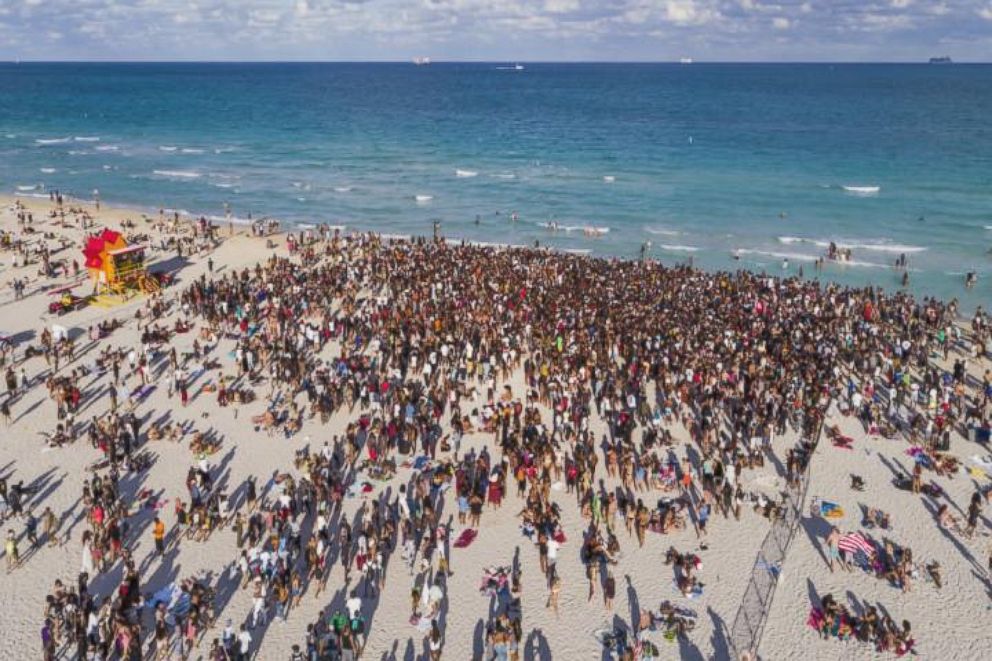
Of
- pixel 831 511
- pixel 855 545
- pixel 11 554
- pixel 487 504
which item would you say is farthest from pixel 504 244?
pixel 11 554

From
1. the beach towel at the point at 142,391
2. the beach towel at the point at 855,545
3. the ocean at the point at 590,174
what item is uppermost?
the ocean at the point at 590,174

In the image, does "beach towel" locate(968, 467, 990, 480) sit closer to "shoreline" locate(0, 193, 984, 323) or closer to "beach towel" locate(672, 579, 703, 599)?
"beach towel" locate(672, 579, 703, 599)

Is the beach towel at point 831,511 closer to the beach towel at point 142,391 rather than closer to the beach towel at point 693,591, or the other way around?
the beach towel at point 693,591

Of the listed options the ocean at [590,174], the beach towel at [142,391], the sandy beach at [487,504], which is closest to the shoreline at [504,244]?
the ocean at [590,174]

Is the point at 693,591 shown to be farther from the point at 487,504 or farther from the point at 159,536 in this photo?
the point at 159,536

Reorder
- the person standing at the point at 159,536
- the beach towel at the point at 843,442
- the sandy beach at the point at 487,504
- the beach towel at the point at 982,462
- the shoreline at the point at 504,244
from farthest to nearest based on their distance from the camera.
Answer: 1. the shoreline at the point at 504,244
2. the beach towel at the point at 843,442
3. the beach towel at the point at 982,462
4. the person standing at the point at 159,536
5. the sandy beach at the point at 487,504

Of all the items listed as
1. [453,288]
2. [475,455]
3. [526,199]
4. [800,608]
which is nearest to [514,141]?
[526,199]

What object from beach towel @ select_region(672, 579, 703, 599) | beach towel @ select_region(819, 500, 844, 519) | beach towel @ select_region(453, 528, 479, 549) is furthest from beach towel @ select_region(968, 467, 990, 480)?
beach towel @ select_region(453, 528, 479, 549)

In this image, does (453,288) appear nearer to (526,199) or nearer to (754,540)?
(754,540)

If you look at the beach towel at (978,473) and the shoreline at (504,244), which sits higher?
the shoreline at (504,244)
